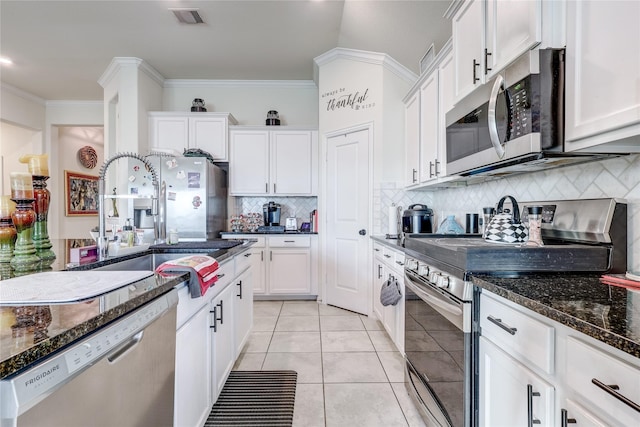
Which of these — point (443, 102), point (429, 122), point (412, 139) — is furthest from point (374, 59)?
point (443, 102)

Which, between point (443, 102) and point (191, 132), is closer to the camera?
point (443, 102)

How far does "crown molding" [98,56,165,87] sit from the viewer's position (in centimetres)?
398

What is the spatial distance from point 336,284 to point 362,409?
1.96 metres

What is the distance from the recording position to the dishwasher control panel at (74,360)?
1.80 feet

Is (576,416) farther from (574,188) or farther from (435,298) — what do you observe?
(574,188)

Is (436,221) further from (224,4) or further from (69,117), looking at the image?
(69,117)

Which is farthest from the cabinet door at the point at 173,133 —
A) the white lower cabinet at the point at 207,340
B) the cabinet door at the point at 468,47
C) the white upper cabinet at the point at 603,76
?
the white upper cabinet at the point at 603,76

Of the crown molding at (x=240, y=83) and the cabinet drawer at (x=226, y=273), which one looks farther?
the crown molding at (x=240, y=83)

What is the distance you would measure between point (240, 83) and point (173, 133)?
122cm

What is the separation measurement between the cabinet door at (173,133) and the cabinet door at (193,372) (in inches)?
128

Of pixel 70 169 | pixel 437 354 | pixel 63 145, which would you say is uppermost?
pixel 63 145

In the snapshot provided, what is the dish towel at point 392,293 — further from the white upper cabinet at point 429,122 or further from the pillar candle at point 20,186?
the pillar candle at point 20,186

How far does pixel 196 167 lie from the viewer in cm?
379

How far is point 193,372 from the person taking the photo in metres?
1.44
